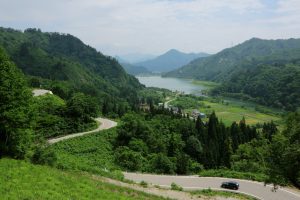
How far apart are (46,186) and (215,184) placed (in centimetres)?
2043

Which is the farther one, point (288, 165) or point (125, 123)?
point (125, 123)

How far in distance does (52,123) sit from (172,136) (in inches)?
922

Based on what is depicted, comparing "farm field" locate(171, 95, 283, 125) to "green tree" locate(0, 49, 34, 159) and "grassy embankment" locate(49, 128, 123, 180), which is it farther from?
"green tree" locate(0, 49, 34, 159)

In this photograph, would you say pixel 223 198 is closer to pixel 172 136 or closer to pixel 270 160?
pixel 270 160

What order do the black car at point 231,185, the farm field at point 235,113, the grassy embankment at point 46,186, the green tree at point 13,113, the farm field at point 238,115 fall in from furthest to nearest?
the farm field at point 235,113
the farm field at point 238,115
the black car at point 231,185
the green tree at point 13,113
the grassy embankment at point 46,186

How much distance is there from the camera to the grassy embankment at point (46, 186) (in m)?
18.4

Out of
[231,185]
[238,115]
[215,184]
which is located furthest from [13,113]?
[238,115]

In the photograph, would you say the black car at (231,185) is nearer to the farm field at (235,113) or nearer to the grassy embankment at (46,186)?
the grassy embankment at (46,186)

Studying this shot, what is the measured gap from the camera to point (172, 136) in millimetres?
70000

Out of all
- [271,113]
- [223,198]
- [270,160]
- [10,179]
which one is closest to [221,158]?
[223,198]

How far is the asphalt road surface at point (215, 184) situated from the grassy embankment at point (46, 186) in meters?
10.8

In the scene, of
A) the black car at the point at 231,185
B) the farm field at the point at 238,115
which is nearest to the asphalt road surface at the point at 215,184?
the black car at the point at 231,185

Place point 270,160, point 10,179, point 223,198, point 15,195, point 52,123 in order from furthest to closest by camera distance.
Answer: point 52,123 < point 223,198 < point 270,160 < point 10,179 < point 15,195

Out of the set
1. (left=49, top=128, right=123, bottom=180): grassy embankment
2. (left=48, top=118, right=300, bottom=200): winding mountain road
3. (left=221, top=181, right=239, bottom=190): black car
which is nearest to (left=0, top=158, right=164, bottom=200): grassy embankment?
(left=48, top=118, right=300, bottom=200): winding mountain road
